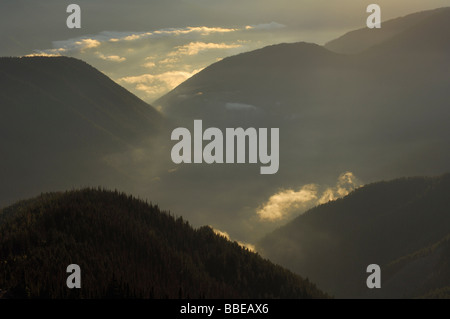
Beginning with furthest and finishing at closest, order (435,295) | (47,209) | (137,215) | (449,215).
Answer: (449,215) → (435,295) → (137,215) → (47,209)

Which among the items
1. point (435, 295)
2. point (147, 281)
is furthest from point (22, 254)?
point (435, 295)

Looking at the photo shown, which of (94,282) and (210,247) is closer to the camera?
(94,282)

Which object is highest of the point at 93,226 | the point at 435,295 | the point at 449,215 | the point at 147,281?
the point at 449,215

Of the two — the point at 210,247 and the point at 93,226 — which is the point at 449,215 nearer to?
the point at 210,247

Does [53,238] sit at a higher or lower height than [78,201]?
lower
